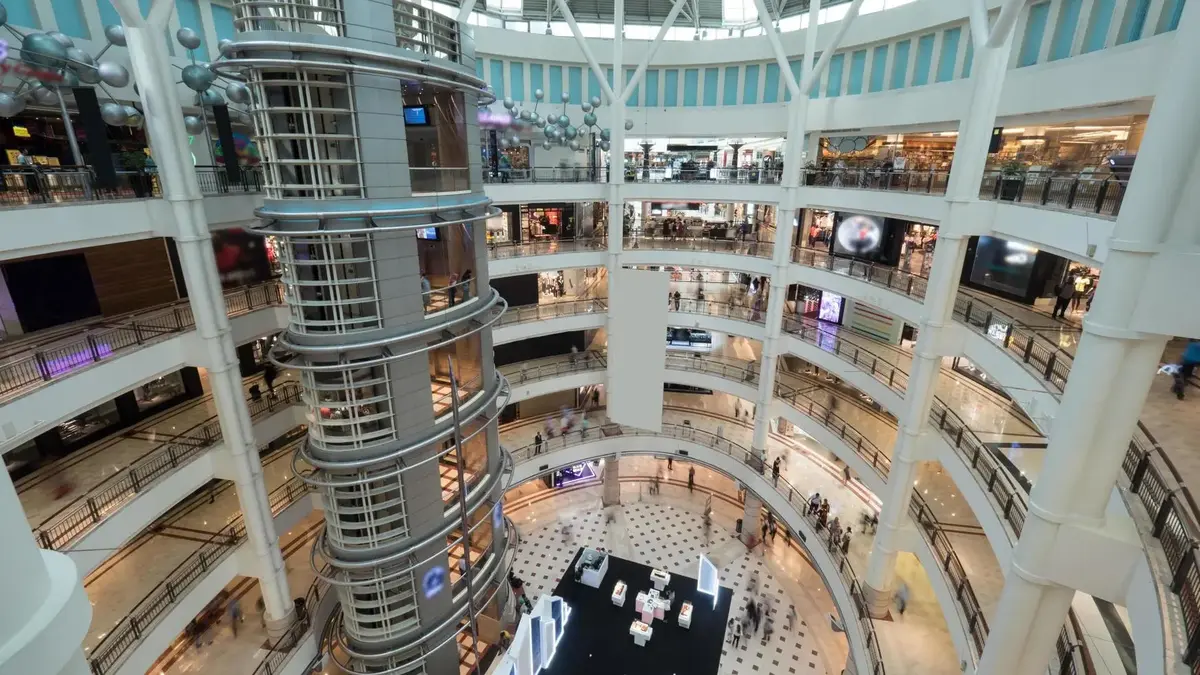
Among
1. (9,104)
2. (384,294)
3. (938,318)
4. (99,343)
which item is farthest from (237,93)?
(938,318)

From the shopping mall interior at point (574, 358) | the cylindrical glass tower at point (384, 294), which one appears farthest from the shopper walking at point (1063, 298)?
the cylindrical glass tower at point (384, 294)

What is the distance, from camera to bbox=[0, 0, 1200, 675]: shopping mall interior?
22.9 ft

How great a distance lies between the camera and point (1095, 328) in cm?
568

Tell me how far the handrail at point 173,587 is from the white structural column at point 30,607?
9.92 m

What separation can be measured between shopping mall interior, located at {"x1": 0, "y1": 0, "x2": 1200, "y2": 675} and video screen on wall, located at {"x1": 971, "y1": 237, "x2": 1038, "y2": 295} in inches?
4.2

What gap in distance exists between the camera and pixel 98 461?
42.2 ft

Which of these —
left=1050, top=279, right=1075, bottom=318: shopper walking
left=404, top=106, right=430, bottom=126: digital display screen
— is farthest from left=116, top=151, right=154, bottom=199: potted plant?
left=1050, top=279, right=1075, bottom=318: shopper walking

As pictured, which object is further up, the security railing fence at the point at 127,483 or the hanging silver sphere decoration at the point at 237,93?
the hanging silver sphere decoration at the point at 237,93

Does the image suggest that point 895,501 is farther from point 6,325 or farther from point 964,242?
point 6,325

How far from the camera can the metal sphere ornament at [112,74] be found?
8.78 m

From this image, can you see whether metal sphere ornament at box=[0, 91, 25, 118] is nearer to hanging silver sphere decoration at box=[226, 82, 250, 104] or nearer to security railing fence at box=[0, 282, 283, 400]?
hanging silver sphere decoration at box=[226, 82, 250, 104]

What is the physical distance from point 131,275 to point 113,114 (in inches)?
261

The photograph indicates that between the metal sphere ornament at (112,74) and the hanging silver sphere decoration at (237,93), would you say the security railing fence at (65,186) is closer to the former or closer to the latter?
the metal sphere ornament at (112,74)

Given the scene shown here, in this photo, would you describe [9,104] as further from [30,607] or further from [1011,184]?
[1011,184]
